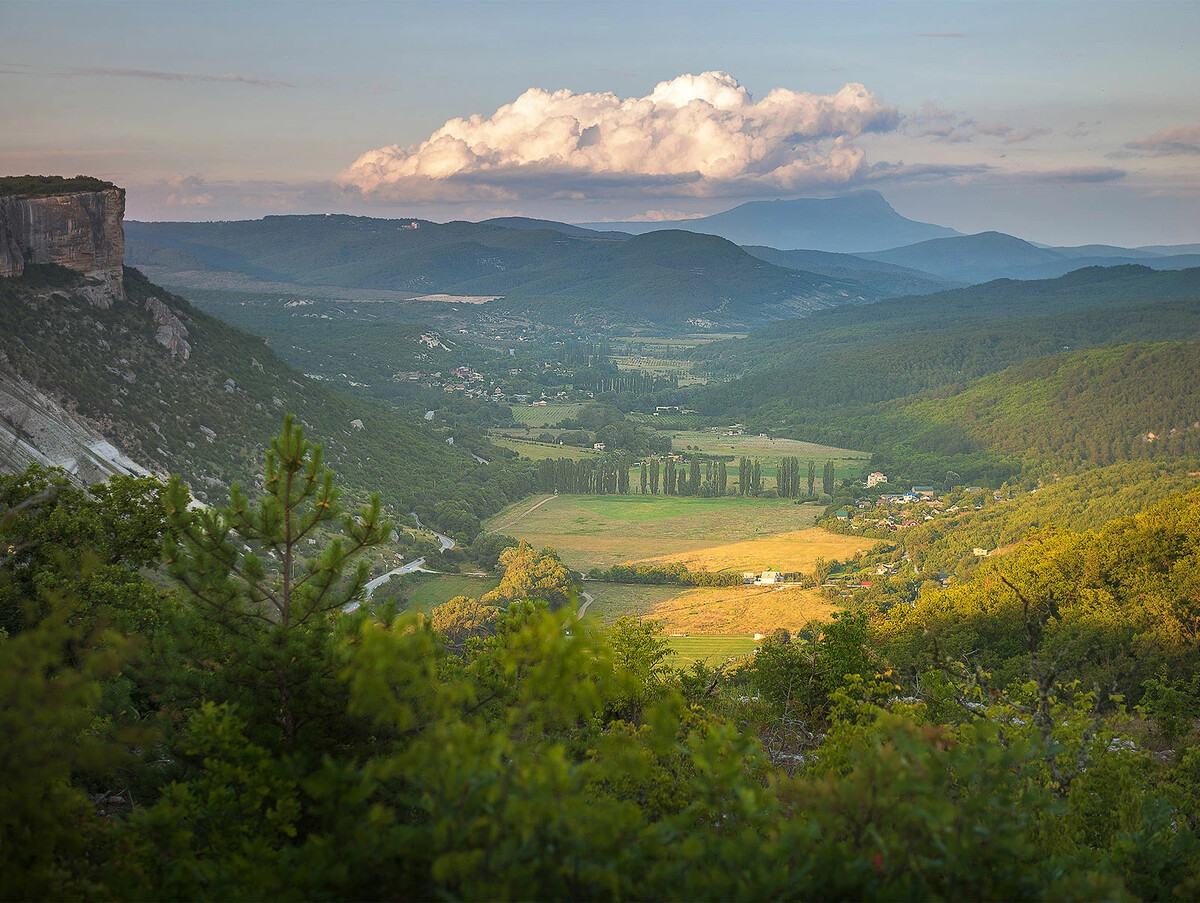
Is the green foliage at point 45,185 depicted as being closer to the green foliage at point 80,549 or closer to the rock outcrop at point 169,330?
the rock outcrop at point 169,330

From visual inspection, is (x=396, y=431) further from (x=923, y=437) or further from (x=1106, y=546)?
(x=923, y=437)

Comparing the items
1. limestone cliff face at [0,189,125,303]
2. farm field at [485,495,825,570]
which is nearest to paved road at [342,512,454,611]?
farm field at [485,495,825,570]

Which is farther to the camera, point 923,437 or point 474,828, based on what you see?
point 923,437

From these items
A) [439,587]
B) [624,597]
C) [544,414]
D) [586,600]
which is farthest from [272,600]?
[544,414]

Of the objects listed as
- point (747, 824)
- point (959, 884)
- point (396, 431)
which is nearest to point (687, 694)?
point (747, 824)

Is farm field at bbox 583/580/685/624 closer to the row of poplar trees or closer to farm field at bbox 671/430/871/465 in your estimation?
the row of poplar trees

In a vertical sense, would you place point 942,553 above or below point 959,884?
below

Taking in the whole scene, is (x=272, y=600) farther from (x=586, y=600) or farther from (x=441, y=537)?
(x=441, y=537)
